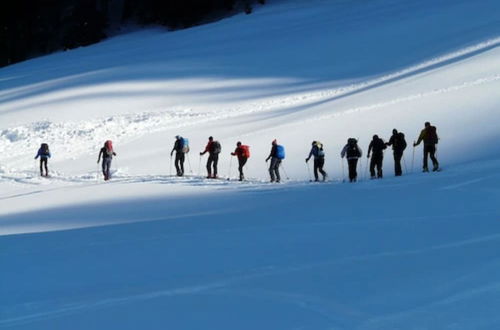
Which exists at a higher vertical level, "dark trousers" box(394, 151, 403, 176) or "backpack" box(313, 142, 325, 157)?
"backpack" box(313, 142, 325, 157)

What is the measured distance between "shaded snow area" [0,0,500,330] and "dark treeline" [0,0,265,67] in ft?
54.6

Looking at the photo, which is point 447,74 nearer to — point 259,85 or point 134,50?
point 259,85

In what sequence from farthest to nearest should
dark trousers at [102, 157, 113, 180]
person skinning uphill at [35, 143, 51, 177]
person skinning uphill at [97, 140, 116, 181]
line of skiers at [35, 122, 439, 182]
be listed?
person skinning uphill at [35, 143, 51, 177]
dark trousers at [102, 157, 113, 180]
person skinning uphill at [97, 140, 116, 181]
line of skiers at [35, 122, 439, 182]

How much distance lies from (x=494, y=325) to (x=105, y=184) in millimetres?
15393

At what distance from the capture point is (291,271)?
791cm

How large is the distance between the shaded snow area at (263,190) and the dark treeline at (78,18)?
54.6 feet

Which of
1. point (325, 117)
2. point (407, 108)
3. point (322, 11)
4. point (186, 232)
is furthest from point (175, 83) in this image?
point (186, 232)

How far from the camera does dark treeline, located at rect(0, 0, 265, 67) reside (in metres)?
62.5

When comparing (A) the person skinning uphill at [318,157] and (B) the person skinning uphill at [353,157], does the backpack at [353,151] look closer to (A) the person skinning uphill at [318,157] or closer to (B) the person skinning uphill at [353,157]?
(B) the person skinning uphill at [353,157]

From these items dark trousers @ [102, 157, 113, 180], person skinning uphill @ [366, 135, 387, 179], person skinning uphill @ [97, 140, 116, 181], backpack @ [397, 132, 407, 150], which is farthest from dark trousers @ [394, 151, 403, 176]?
dark trousers @ [102, 157, 113, 180]

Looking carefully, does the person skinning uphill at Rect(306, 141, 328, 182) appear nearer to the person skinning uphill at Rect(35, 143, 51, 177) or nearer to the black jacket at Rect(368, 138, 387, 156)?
the black jacket at Rect(368, 138, 387, 156)

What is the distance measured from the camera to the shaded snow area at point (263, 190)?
22.8 ft

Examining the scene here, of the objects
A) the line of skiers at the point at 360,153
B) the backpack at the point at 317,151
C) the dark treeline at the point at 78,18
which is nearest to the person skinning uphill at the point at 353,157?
the line of skiers at the point at 360,153

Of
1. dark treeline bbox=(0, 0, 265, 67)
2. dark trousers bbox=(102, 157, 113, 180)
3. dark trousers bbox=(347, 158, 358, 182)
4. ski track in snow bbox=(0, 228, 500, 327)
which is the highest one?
dark treeline bbox=(0, 0, 265, 67)
